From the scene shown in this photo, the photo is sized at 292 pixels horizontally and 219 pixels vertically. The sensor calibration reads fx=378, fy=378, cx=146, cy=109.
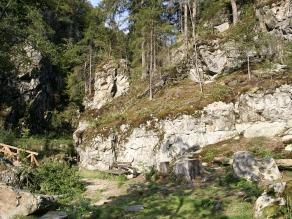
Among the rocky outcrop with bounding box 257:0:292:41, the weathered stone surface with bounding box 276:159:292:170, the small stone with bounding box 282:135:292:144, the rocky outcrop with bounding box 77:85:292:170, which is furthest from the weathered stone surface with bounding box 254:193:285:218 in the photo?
the rocky outcrop with bounding box 257:0:292:41

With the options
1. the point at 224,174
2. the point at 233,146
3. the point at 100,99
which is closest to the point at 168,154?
the point at 233,146

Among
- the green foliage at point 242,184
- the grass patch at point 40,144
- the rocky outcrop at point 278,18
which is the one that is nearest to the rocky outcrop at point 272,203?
the green foliage at point 242,184

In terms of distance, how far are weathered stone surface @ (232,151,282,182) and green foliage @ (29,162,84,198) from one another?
683 centimetres

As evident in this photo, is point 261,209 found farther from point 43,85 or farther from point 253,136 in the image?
point 43,85

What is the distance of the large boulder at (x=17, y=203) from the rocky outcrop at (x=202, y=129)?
42.6ft

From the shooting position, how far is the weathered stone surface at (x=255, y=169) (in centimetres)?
1388

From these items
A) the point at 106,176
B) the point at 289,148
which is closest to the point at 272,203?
the point at 289,148

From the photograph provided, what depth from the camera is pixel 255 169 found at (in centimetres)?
1412

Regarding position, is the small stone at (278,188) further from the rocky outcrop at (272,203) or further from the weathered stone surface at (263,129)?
the weathered stone surface at (263,129)

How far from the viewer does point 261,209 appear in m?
9.61

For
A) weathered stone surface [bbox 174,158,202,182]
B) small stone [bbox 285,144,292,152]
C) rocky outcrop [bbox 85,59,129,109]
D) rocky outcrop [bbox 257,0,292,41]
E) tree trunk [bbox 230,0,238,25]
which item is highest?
tree trunk [bbox 230,0,238,25]

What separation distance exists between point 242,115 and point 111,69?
23.9 m

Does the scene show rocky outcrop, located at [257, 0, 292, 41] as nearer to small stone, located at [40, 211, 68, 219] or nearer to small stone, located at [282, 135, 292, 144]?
small stone, located at [282, 135, 292, 144]

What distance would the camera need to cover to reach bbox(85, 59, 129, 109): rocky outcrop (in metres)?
43.4
